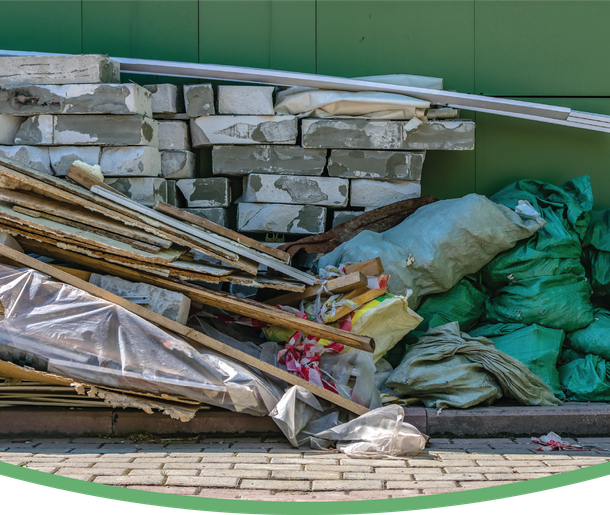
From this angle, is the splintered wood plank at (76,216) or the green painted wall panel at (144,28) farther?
the green painted wall panel at (144,28)

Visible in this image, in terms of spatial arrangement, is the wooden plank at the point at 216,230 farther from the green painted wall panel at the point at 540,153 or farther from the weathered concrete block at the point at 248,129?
the green painted wall panel at the point at 540,153

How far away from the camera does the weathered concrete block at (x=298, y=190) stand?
16.8 ft

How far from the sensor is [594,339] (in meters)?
4.62

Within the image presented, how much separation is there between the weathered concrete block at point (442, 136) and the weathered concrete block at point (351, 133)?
14cm

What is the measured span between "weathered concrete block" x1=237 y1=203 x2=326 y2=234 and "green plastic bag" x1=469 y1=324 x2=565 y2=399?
1.66 meters

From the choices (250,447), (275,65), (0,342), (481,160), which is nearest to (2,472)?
(0,342)

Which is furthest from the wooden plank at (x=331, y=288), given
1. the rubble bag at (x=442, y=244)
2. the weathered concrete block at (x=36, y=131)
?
the weathered concrete block at (x=36, y=131)

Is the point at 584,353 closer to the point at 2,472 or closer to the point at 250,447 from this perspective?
the point at 250,447

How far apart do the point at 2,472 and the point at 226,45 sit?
395 cm

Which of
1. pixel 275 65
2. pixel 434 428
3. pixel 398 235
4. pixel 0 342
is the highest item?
pixel 275 65

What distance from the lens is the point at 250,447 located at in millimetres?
3629

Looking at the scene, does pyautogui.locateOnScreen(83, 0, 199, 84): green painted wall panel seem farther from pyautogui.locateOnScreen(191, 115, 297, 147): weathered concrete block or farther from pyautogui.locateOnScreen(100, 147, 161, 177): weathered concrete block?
pyautogui.locateOnScreen(100, 147, 161, 177): weathered concrete block

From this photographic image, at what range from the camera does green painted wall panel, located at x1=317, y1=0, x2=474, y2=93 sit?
18.0ft

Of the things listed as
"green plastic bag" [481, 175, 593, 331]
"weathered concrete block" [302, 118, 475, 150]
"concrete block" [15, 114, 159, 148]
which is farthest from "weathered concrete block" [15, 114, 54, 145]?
"green plastic bag" [481, 175, 593, 331]
